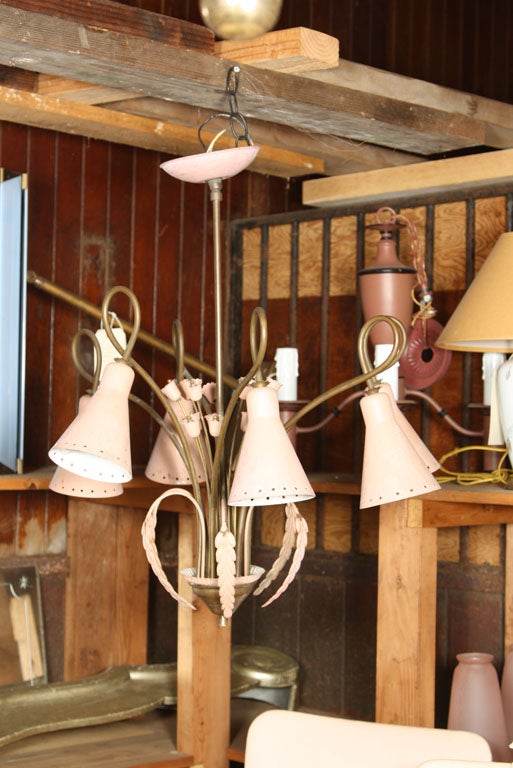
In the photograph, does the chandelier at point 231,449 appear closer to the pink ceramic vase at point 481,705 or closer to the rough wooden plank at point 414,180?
the pink ceramic vase at point 481,705

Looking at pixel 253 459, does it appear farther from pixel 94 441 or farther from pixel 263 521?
pixel 263 521

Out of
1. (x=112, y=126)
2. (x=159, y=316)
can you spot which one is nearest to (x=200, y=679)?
(x=159, y=316)

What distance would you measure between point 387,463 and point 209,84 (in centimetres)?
103

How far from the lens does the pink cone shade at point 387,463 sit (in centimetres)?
253

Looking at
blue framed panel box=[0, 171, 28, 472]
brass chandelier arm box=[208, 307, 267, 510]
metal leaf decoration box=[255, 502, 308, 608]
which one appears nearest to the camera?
brass chandelier arm box=[208, 307, 267, 510]

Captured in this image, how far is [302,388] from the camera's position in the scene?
4270 mm

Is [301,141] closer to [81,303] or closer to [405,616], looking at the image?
[81,303]

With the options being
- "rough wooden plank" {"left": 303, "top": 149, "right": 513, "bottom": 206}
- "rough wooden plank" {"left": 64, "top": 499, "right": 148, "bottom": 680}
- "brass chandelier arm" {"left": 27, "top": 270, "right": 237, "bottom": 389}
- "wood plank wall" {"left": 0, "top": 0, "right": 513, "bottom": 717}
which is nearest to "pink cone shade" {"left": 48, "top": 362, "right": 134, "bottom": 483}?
"brass chandelier arm" {"left": 27, "top": 270, "right": 237, "bottom": 389}

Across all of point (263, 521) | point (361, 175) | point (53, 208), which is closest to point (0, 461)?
point (53, 208)

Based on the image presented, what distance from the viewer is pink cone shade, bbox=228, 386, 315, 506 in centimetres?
244

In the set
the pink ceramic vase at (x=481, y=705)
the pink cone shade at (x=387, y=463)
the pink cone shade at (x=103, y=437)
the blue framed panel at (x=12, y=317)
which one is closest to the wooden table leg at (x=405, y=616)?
the pink ceramic vase at (x=481, y=705)

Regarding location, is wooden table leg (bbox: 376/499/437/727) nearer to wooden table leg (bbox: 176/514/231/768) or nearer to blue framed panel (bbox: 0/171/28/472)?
wooden table leg (bbox: 176/514/231/768)

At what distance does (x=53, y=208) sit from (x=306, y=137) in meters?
0.87

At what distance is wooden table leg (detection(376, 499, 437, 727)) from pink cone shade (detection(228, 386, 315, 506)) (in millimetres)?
645
